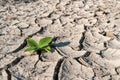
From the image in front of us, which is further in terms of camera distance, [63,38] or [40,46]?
[63,38]

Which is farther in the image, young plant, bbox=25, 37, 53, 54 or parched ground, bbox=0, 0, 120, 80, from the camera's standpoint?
young plant, bbox=25, 37, 53, 54

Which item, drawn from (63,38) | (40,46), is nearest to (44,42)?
(40,46)

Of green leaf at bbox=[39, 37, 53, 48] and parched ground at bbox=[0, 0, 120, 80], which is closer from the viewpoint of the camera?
parched ground at bbox=[0, 0, 120, 80]

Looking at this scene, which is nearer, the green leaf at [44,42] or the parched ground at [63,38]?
the parched ground at [63,38]

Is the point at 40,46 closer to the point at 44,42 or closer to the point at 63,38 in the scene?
the point at 44,42

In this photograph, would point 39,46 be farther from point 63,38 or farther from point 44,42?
point 63,38

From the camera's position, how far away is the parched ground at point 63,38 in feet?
5.42

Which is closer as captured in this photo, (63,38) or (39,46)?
(39,46)

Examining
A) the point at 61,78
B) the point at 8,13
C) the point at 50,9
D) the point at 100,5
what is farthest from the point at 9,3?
the point at 61,78

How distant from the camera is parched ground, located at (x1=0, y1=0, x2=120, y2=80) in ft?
5.42

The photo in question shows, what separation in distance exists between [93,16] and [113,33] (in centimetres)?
42

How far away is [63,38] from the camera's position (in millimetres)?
2057

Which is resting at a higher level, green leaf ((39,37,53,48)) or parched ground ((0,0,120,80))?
green leaf ((39,37,53,48))

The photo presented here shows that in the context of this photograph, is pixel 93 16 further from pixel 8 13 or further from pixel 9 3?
pixel 9 3
